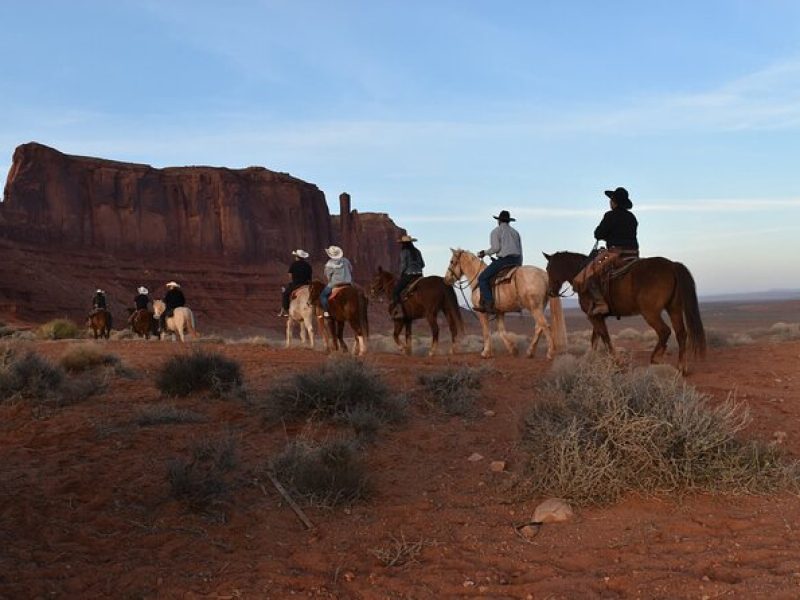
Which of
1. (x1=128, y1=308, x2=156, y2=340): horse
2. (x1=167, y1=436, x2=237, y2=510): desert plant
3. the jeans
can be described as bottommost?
(x1=167, y1=436, x2=237, y2=510): desert plant

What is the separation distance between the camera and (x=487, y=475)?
22.3 ft

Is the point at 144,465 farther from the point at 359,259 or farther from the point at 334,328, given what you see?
the point at 359,259

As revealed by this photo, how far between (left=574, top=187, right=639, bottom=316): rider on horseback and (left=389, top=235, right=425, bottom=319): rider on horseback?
15.5 feet

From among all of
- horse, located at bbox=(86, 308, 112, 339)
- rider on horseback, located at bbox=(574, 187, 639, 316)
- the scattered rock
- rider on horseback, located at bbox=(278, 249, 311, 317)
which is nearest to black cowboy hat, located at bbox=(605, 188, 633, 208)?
rider on horseback, located at bbox=(574, 187, 639, 316)

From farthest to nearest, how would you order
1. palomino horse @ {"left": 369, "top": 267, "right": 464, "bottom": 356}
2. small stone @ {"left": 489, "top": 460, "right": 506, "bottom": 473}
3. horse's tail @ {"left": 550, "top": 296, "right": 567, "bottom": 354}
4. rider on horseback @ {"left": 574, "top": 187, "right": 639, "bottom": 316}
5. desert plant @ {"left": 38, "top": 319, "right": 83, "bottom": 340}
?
desert plant @ {"left": 38, "top": 319, "right": 83, "bottom": 340} → palomino horse @ {"left": 369, "top": 267, "right": 464, "bottom": 356} → horse's tail @ {"left": 550, "top": 296, "right": 567, "bottom": 354} → rider on horseback @ {"left": 574, "top": 187, "right": 639, "bottom": 316} → small stone @ {"left": 489, "top": 460, "right": 506, "bottom": 473}

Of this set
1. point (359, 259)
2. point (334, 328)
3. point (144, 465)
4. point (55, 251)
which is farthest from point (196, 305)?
point (144, 465)

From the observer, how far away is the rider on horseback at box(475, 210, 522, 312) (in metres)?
14.4

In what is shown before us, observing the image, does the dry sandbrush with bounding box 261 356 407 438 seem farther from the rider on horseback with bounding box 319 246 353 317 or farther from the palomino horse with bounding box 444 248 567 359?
the rider on horseback with bounding box 319 246 353 317

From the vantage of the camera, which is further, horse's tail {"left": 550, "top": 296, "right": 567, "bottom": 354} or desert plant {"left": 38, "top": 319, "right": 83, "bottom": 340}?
desert plant {"left": 38, "top": 319, "right": 83, "bottom": 340}

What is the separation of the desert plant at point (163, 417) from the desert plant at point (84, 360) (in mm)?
5007

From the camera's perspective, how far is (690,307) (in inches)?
426

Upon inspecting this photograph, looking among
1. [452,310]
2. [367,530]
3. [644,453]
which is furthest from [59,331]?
[644,453]

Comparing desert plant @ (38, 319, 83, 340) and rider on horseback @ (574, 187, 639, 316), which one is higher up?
rider on horseback @ (574, 187, 639, 316)

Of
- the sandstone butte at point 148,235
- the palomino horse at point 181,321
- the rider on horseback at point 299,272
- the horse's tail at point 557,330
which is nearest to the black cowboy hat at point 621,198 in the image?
the horse's tail at point 557,330
